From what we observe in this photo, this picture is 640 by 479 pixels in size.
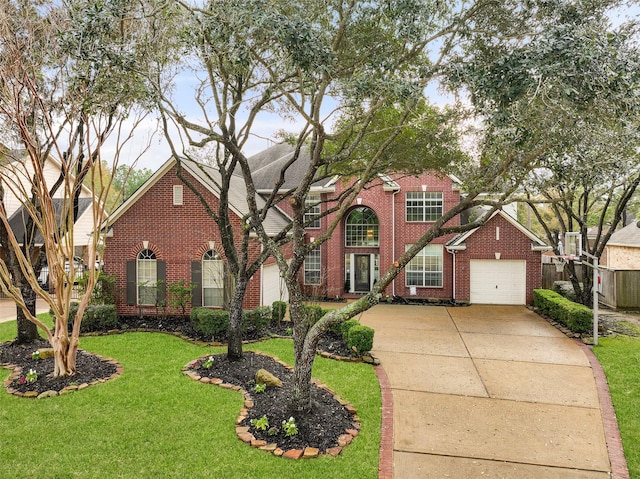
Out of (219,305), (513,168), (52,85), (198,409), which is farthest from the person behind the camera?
(219,305)

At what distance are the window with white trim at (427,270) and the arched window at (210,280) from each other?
9014mm

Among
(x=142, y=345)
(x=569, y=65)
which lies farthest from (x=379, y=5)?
(x=142, y=345)

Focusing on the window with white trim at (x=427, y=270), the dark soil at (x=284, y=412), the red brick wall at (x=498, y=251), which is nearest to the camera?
the dark soil at (x=284, y=412)

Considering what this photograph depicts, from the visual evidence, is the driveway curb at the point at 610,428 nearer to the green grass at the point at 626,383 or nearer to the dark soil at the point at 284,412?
the green grass at the point at 626,383

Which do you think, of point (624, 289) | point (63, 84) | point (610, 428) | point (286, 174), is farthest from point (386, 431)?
point (286, 174)

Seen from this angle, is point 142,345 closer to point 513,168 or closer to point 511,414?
point 511,414

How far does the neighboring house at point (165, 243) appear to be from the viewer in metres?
13.5

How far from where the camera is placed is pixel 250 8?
488 centimetres

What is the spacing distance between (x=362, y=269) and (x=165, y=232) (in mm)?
9547

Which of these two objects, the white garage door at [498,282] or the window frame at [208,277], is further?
the white garage door at [498,282]

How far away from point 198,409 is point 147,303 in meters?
8.14

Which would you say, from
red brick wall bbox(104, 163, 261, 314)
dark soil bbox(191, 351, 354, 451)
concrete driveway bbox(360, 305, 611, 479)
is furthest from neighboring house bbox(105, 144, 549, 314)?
dark soil bbox(191, 351, 354, 451)

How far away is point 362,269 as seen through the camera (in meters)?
19.5

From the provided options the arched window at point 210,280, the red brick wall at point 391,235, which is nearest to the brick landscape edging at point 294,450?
the arched window at point 210,280
